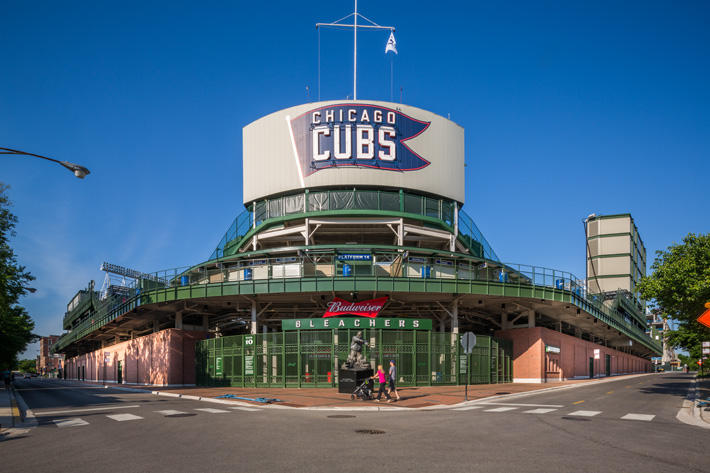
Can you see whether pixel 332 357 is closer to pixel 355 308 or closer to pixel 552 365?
pixel 355 308

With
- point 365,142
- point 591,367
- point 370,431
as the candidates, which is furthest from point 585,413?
point 591,367

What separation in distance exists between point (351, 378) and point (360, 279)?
35.2ft

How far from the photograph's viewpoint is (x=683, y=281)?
24.7 m

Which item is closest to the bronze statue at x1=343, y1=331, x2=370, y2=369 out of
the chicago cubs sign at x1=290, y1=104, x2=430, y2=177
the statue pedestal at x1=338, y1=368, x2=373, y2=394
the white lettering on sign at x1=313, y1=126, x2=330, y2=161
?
the statue pedestal at x1=338, y1=368, x2=373, y2=394

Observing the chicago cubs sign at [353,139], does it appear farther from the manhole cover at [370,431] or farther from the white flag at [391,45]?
the manhole cover at [370,431]

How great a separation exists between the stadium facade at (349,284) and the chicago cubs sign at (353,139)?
105 millimetres

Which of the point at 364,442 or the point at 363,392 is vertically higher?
the point at 364,442

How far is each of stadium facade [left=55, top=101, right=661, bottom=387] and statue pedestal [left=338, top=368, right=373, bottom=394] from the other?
5.86 m

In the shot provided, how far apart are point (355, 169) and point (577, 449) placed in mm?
36804

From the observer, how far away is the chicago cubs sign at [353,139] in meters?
46.1

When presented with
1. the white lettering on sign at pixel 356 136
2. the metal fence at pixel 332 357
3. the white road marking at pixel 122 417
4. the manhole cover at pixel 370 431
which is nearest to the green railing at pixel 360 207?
the white lettering on sign at pixel 356 136

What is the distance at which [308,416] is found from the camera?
1769 cm

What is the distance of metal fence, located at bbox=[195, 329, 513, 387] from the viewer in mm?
33031

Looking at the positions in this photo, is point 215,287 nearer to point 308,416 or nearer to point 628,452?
point 308,416
